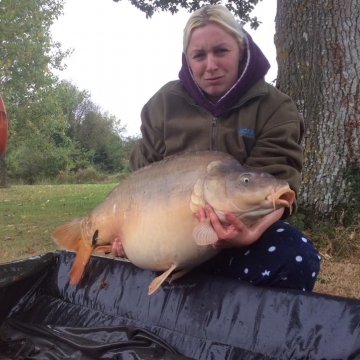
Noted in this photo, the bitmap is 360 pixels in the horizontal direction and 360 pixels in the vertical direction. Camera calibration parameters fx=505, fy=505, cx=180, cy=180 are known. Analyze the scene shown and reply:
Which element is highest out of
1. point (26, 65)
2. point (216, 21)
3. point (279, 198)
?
point (26, 65)

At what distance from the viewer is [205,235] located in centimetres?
112

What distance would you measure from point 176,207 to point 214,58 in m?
0.46

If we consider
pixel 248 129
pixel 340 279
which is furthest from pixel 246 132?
pixel 340 279

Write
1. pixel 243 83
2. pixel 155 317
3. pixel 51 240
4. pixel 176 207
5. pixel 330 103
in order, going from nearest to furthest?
pixel 176 207 → pixel 243 83 → pixel 155 317 → pixel 330 103 → pixel 51 240

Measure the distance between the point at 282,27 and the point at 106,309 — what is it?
198cm

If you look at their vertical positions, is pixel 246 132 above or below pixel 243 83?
below

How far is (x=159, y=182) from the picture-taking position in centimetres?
129

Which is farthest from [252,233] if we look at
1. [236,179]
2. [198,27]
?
[198,27]

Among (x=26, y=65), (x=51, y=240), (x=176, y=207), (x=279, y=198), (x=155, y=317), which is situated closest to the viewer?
(x=279, y=198)

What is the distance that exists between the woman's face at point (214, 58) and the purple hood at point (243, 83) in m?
0.03

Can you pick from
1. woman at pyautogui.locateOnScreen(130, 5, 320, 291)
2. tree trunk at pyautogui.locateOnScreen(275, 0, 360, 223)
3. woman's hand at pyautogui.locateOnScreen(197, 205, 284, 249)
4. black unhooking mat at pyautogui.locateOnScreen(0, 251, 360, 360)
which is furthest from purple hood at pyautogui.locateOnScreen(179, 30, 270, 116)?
tree trunk at pyautogui.locateOnScreen(275, 0, 360, 223)

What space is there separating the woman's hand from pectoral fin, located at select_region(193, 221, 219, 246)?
1cm

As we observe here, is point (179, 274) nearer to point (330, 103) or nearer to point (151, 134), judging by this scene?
point (151, 134)

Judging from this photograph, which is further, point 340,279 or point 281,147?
point 340,279
